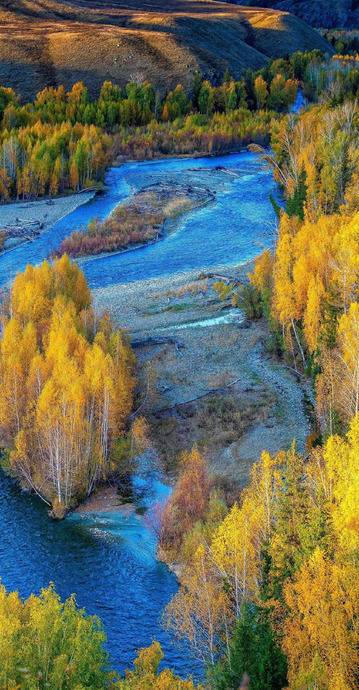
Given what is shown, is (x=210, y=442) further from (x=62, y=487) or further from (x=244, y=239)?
(x=244, y=239)

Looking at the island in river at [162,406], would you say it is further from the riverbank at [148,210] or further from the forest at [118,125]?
the forest at [118,125]

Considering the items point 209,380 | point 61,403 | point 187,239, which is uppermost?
point 61,403

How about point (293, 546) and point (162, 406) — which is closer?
point (293, 546)

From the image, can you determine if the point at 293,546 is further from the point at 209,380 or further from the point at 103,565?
the point at 209,380

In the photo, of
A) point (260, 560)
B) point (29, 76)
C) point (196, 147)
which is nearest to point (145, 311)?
point (260, 560)

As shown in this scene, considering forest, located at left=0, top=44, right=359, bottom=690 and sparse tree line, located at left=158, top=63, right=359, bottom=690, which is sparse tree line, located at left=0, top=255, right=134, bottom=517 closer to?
forest, located at left=0, top=44, right=359, bottom=690

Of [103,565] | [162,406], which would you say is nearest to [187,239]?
[162,406]

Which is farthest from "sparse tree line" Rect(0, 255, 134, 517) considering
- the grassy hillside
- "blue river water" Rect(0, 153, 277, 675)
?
the grassy hillside

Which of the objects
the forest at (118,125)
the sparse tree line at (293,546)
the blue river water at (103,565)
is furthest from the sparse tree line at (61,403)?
the forest at (118,125)
